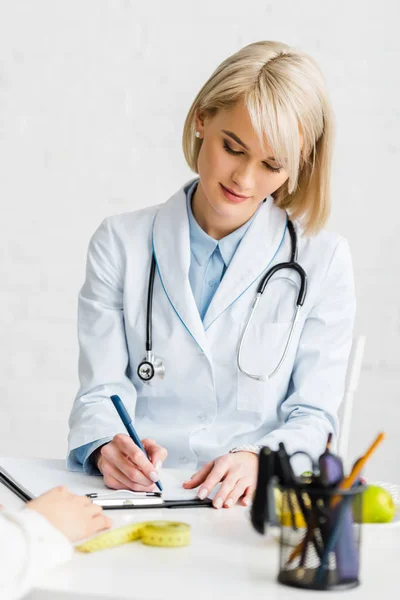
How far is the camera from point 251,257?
5.86 feet

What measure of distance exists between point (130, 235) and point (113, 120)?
114 centimetres

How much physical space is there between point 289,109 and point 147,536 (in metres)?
0.91

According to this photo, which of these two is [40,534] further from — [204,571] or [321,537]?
[321,537]

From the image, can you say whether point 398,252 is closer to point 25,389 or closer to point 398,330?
point 398,330

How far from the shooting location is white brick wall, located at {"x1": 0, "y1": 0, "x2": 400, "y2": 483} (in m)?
2.77

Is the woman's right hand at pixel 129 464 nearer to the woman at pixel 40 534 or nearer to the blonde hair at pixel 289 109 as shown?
the woman at pixel 40 534

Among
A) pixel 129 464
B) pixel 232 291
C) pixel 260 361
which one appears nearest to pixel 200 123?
pixel 232 291

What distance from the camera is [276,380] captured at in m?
1.73

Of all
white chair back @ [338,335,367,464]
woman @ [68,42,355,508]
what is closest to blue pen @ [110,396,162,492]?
woman @ [68,42,355,508]

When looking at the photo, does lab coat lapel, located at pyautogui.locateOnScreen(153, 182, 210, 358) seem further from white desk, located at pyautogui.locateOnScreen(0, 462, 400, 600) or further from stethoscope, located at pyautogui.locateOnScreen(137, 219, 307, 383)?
white desk, located at pyautogui.locateOnScreen(0, 462, 400, 600)

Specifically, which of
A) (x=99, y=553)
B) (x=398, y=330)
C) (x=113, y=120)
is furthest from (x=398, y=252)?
(x=99, y=553)

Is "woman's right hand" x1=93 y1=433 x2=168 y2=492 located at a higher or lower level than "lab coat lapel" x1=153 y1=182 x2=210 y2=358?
lower

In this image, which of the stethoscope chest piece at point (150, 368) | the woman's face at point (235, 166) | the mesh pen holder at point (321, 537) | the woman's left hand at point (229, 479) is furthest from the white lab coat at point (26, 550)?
the woman's face at point (235, 166)

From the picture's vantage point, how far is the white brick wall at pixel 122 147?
2773 mm
